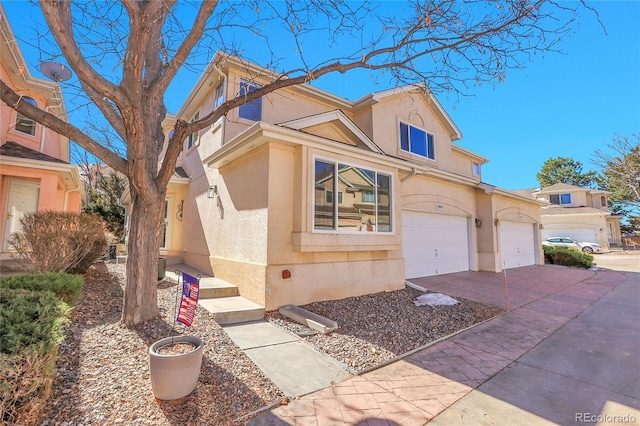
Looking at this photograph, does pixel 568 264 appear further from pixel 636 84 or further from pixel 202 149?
pixel 202 149

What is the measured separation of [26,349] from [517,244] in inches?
739

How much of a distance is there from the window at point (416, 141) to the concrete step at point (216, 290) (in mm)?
8979

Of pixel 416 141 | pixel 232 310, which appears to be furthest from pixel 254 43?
pixel 416 141

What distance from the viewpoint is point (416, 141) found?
13.3m

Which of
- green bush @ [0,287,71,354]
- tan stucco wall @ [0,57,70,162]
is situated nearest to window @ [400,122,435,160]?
green bush @ [0,287,71,354]

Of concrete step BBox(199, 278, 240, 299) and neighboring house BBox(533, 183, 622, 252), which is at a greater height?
neighboring house BBox(533, 183, 622, 252)

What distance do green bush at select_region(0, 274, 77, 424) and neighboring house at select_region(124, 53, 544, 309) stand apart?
378 centimetres

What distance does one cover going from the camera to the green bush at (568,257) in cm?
1695

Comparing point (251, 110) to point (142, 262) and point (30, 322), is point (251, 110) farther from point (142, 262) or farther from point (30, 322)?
point (30, 322)

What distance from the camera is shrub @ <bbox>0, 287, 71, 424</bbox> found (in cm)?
234

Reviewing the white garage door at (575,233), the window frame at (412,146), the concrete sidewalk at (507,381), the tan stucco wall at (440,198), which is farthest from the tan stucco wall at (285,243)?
the white garage door at (575,233)

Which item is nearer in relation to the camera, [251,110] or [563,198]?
[251,110]

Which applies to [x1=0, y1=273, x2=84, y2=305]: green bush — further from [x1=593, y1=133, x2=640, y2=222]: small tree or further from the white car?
[x1=593, y1=133, x2=640, y2=222]: small tree

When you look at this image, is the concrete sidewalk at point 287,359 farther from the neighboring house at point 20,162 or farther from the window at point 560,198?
the window at point 560,198
